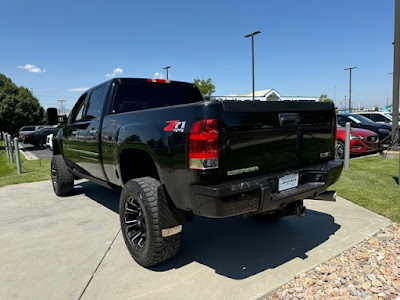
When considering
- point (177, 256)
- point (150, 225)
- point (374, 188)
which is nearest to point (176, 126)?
point (150, 225)

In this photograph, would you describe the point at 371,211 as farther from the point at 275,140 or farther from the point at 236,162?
the point at 236,162

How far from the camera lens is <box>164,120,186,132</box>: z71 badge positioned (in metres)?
2.47

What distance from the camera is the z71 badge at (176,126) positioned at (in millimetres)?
2467

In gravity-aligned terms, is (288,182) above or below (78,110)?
below

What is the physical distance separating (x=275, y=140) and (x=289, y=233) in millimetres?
1589

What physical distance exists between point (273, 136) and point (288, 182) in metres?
0.46

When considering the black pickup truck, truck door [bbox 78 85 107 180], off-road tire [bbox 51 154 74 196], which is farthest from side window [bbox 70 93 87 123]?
the black pickup truck

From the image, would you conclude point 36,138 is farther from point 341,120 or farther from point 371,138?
point 371,138

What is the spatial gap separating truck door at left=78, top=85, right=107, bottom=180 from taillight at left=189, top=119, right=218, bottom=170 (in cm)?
192

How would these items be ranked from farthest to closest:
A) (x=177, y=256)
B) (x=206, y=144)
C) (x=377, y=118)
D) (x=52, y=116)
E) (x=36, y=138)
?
(x=36, y=138), (x=377, y=118), (x=52, y=116), (x=177, y=256), (x=206, y=144)

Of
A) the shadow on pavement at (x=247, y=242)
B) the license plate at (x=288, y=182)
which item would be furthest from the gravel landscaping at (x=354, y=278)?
the license plate at (x=288, y=182)

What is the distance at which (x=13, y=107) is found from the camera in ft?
98.9

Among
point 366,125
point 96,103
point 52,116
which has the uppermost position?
point 96,103

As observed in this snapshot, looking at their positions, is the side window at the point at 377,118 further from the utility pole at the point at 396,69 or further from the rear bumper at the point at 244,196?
the rear bumper at the point at 244,196
